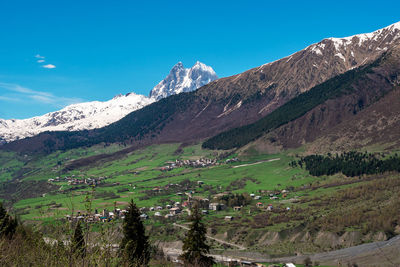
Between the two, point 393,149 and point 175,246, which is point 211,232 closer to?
point 175,246

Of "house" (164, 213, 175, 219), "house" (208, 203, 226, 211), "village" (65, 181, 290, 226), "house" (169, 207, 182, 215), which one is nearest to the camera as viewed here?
"house" (164, 213, 175, 219)

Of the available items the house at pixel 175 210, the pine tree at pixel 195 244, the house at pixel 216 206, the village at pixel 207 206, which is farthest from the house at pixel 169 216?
the pine tree at pixel 195 244

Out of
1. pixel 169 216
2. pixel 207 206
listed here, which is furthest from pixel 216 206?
pixel 169 216

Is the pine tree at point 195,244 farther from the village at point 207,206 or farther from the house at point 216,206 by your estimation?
the house at point 216,206

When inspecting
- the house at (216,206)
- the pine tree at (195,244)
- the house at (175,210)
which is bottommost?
the house at (216,206)

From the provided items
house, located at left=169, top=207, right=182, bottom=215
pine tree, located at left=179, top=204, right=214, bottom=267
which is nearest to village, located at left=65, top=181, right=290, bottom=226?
house, located at left=169, top=207, right=182, bottom=215

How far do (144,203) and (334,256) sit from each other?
96827mm

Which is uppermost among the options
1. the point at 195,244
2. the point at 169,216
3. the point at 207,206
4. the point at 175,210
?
the point at 195,244

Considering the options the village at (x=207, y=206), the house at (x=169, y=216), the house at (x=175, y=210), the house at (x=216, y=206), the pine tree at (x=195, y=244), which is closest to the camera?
the pine tree at (x=195, y=244)

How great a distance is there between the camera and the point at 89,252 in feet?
49.0

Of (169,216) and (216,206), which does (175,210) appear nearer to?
(169,216)

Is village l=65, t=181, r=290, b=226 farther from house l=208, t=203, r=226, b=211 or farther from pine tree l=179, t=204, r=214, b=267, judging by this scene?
pine tree l=179, t=204, r=214, b=267

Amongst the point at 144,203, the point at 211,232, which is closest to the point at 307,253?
the point at 211,232

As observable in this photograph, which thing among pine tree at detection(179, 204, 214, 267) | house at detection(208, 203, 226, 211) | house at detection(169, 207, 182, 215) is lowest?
house at detection(208, 203, 226, 211)
